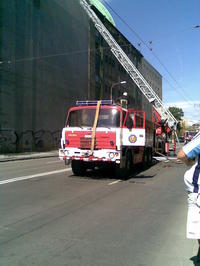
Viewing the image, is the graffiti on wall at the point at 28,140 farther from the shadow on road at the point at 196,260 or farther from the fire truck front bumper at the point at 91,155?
the shadow on road at the point at 196,260

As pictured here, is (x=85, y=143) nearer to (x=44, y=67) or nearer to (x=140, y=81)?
(x=140, y=81)

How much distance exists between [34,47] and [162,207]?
91.1 feet

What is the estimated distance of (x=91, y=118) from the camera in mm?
11438

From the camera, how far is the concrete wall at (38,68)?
27.7m

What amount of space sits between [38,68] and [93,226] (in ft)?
94.2

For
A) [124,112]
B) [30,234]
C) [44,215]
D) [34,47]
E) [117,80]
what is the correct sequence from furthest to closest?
[117,80], [34,47], [124,112], [44,215], [30,234]

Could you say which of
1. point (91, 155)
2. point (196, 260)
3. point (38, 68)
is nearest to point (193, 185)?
point (196, 260)

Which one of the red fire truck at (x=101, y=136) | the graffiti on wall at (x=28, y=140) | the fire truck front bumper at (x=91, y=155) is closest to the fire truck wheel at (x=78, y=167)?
the red fire truck at (x=101, y=136)

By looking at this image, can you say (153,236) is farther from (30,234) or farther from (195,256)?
(30,234)

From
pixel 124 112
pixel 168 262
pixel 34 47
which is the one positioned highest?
pixel 34 47

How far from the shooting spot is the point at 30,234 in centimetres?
503

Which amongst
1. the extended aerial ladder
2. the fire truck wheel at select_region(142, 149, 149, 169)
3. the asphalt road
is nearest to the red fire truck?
the asphalt road

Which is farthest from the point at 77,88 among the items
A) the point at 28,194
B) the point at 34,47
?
the point at 28,194

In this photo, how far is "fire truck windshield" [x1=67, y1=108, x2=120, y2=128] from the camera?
11.2 meters
